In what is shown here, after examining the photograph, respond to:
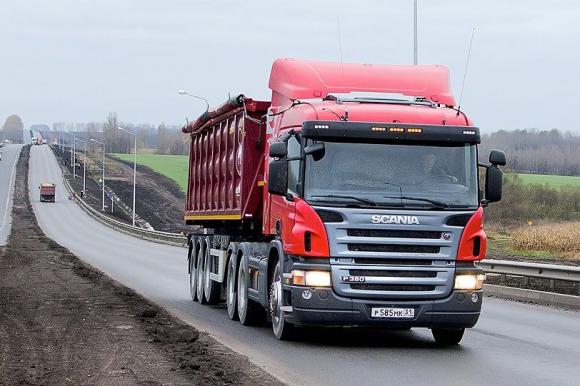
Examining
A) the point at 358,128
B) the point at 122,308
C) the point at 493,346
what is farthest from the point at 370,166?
the point at 122,308

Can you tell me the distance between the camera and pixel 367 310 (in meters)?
13.6

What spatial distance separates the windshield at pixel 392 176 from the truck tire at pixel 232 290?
464 centimetres

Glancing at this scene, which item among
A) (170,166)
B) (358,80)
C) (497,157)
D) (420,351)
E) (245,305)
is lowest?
(420,351)

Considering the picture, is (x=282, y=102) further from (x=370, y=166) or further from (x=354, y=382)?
(x=354, y=382)

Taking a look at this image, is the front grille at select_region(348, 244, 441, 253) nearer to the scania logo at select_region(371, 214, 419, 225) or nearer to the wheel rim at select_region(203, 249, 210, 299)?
the scania logo at select_region(371, 214, 419, 225)

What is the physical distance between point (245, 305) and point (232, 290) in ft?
4.00

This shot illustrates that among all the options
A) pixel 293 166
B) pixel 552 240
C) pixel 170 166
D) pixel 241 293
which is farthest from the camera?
pixel 170 166

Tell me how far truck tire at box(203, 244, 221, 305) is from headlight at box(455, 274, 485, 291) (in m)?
7.97

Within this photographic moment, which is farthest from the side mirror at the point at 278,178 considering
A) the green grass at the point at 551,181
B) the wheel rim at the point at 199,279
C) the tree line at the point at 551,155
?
the tree line at the point at 551,155

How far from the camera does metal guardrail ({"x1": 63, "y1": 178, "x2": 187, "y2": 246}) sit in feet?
205

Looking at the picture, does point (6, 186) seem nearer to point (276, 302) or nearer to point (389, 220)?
point (276, 302)

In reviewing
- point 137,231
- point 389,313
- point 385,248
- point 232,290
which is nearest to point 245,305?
point 232,290

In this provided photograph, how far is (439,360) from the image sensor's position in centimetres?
1284

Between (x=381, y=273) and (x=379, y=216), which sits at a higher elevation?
(x=379, y=216)
